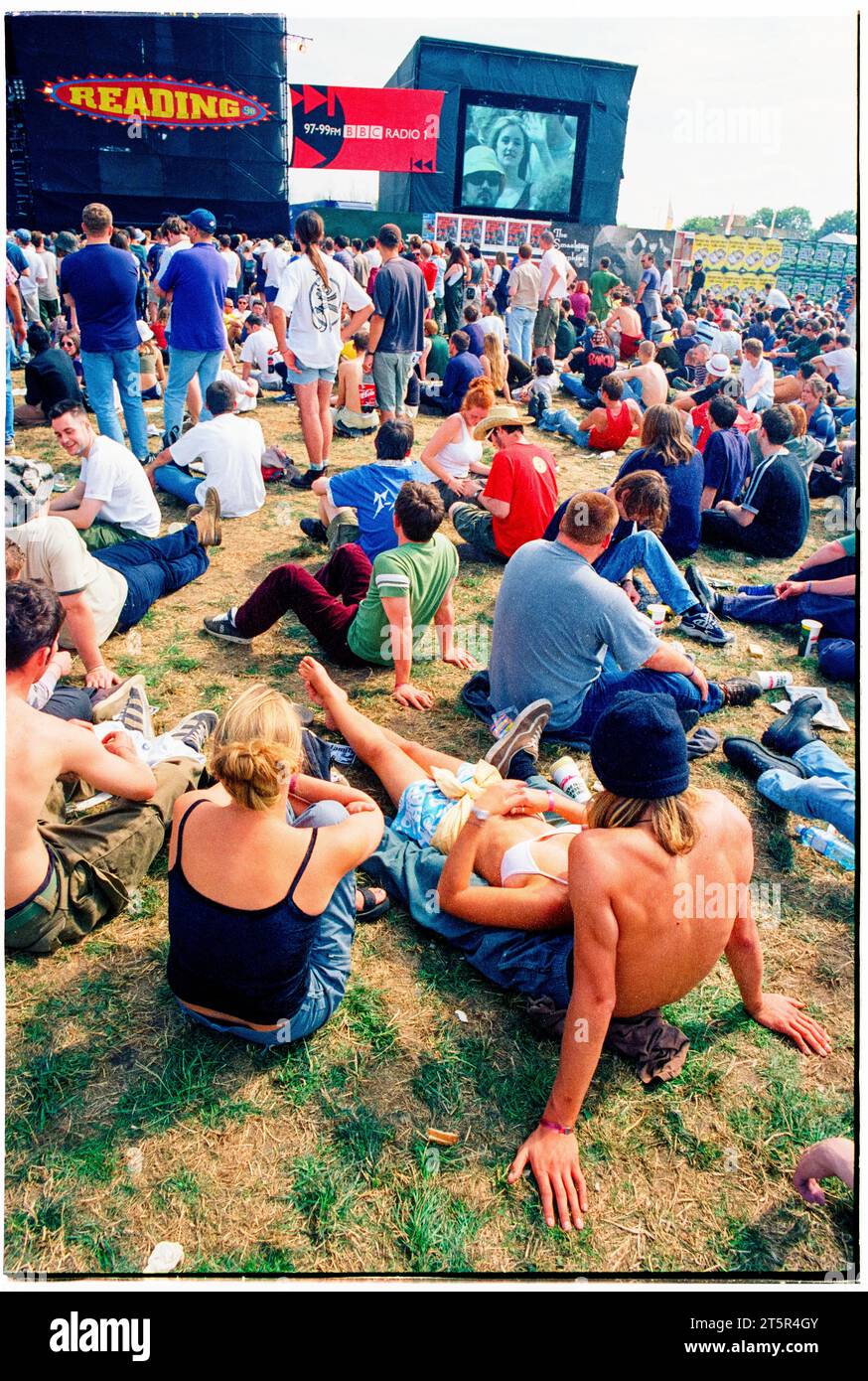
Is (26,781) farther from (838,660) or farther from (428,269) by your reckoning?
(428,269)

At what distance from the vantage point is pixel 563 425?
1017 cm

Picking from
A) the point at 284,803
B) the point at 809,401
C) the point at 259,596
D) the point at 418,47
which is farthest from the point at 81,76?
the point at 284,803

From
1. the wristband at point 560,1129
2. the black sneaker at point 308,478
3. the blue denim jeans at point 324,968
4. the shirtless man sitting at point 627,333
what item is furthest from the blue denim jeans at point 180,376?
the shirtless man sitting at point 627,333

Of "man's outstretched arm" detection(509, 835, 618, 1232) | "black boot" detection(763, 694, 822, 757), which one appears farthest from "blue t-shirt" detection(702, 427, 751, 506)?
"man's outstretched arm" detection(509, 835, 618, 1232)

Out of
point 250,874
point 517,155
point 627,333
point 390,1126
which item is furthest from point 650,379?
point 517,155

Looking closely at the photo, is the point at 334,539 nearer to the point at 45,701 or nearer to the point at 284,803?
the point at 45,701

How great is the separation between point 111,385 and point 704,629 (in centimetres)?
520

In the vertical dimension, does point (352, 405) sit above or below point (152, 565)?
above

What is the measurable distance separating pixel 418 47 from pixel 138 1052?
27647 millimetres

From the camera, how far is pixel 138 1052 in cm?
279

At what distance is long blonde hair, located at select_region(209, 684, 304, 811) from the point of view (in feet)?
7.63

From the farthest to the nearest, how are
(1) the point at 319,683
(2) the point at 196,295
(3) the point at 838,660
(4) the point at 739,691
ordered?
(2) the point at 196,295 < (3) the point at 838,660 < (4) the point at 739,691 < (1) the point at 319,683

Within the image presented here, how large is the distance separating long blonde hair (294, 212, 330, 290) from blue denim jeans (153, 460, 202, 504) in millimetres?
2012
